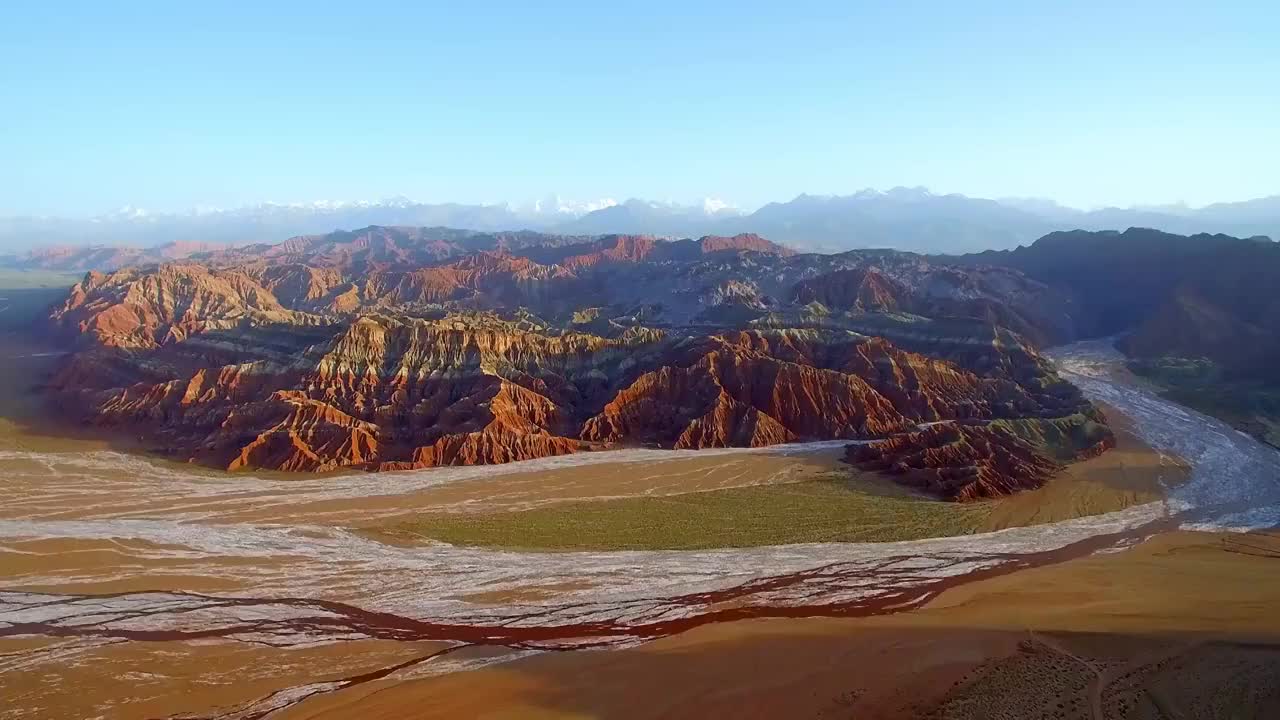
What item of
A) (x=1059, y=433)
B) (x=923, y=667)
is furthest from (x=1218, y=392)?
(x=923, y=667)

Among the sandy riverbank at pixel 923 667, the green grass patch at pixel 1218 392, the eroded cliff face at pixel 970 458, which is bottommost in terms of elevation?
the sandy riverbank at pixel 923 667

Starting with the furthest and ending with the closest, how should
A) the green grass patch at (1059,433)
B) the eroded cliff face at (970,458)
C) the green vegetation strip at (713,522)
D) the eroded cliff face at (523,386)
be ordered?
the eroded cliff face at (523,386) → the green grass patch at (1059,433) → the eroded cliff face at (970,458) → the green vegetation strip at (713,522)

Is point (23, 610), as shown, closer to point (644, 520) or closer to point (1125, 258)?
point (644, 520)

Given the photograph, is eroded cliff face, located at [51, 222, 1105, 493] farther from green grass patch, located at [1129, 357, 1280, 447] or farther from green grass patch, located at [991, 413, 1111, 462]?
green grass patch, located at [1129, 357, 1280, 447]

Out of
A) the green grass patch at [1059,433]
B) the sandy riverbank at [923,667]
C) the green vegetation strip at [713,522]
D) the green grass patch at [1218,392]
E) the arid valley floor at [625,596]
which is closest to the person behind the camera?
the sandy riverbank at [923,667]

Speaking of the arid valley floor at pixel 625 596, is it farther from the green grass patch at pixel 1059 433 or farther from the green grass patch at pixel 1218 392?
the green grass patch at pixel 1218 392

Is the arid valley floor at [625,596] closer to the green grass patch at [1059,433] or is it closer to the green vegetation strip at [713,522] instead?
the green vegetation strip at [713,522]

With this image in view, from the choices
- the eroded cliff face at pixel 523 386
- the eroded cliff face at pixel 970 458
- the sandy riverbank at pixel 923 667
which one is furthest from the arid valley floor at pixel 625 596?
the eroded cliff face at pixel 523 386

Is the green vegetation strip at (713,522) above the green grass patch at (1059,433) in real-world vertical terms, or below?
below

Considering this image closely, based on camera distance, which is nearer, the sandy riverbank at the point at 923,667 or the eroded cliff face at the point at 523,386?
the sandy riverbank at the point at 923,667
